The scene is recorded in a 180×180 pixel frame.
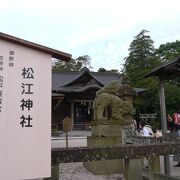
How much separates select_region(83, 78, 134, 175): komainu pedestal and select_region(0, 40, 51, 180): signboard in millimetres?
4989

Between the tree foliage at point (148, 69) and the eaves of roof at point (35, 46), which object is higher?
the tree foliage at point (148, 69)

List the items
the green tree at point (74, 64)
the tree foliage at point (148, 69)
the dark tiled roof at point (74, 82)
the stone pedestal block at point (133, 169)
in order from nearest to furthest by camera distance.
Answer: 1. the stone pedestal block at point (133, 169)
2. the dark tiled roof at point (74, 82)
3. the tree foliage at point (148, 69)
4. the green tree at point (74, 64)

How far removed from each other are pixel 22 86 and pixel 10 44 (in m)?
0.50

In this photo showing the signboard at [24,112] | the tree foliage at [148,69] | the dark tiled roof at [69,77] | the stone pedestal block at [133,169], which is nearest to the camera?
the signboard at [24,112]

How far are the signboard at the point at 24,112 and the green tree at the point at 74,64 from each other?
1788 inches

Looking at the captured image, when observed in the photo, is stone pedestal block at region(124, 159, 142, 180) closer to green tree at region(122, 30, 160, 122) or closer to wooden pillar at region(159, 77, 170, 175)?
wooden pillar at region(159, 77, 170, 175)

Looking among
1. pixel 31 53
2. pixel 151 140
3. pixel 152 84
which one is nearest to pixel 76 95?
pixel 152 84

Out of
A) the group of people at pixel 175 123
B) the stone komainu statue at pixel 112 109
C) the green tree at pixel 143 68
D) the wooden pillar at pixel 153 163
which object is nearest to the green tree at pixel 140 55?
the green tree at pixel 143 68

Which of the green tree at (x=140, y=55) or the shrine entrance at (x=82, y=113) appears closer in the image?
the shrine entrance at (x=82, y=113)

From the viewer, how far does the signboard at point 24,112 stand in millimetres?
3029

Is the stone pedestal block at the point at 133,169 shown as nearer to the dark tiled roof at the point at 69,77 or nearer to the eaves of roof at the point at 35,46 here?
the eaves of roof at the point at 35,46

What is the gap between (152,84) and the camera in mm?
33000

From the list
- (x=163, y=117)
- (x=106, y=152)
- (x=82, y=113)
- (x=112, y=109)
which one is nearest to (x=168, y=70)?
(x=163, y=117)

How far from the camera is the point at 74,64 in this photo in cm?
5266
